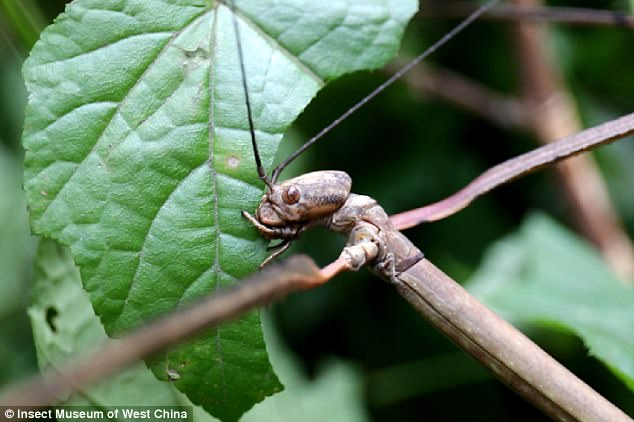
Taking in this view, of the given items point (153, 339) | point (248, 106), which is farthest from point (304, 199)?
point (153, 339)

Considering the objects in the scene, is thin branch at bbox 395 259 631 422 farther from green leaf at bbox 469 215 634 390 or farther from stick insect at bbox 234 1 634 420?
green leaf at bbox 469 215 634 390

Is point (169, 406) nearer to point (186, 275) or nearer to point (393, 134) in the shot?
point (186, 275)

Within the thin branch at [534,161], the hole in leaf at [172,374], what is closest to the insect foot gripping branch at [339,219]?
the thin branch at [534,161]

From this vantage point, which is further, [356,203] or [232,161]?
[356,203]

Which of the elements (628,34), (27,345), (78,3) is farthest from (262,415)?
(628,34)

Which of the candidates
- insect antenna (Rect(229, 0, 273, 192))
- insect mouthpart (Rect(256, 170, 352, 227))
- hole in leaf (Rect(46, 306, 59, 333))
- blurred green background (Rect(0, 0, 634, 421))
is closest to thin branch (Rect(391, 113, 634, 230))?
insect mouthpart (Rect(256, 170, 352, 227))

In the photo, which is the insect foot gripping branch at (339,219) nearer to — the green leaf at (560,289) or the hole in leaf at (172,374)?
the hole in leaf at (172,374)

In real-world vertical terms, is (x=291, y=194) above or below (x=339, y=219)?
above

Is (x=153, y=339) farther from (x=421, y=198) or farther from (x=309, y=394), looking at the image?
(x=421, y=198)
